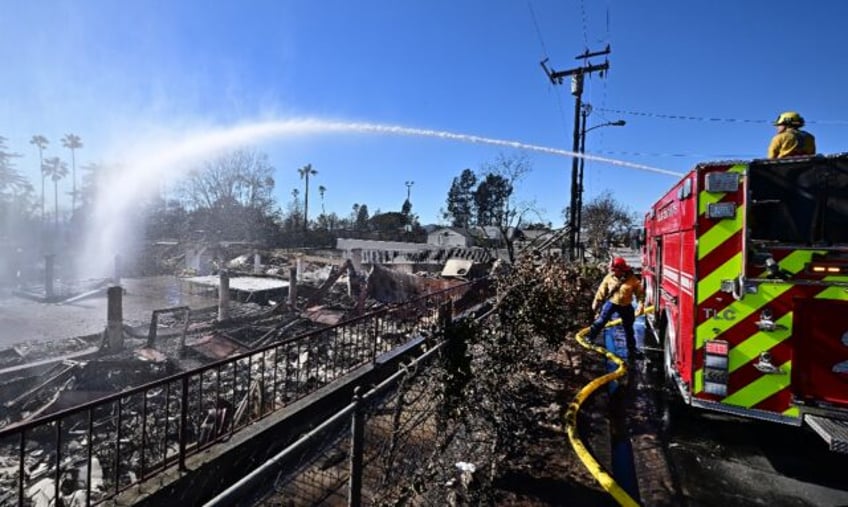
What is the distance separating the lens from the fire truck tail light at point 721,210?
3896 millimetres

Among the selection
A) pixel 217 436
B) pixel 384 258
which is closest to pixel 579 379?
pixel 217 436

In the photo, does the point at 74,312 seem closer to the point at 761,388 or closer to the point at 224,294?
the point at 224,294

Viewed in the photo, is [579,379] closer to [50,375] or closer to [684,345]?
[684,345]

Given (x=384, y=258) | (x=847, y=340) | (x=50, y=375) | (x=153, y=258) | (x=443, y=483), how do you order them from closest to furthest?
(x=443, y=483), (x=847, y=340), (x=50, y=375), (x=384, y=258), (x=153, y=258)

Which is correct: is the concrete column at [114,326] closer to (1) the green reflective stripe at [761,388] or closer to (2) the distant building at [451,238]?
(1) the green reflective stripe at [761,388]

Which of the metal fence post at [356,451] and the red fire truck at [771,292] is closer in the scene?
the metal fence post at [356,451]

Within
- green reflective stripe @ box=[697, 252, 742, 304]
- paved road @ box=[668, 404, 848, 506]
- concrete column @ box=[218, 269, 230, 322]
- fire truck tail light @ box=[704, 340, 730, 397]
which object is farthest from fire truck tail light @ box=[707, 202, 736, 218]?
concrete column @ box=[218, 269, 230, 322]

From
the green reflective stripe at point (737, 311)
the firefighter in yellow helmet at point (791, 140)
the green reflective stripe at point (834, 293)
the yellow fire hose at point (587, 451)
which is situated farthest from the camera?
the firefighter in yellow helmet at point (791, 140)

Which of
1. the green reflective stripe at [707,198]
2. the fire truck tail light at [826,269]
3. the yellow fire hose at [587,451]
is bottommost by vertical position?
the yellow fire hose at [587,451]

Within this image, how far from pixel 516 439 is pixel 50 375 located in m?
7.47

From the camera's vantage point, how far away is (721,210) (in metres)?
3.94

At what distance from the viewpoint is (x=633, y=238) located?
1205 centimetres

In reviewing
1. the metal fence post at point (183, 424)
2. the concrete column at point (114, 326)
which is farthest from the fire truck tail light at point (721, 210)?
the concrete column at point (114, 326)

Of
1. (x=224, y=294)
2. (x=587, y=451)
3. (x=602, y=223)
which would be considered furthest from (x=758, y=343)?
(x=602, y=223)
